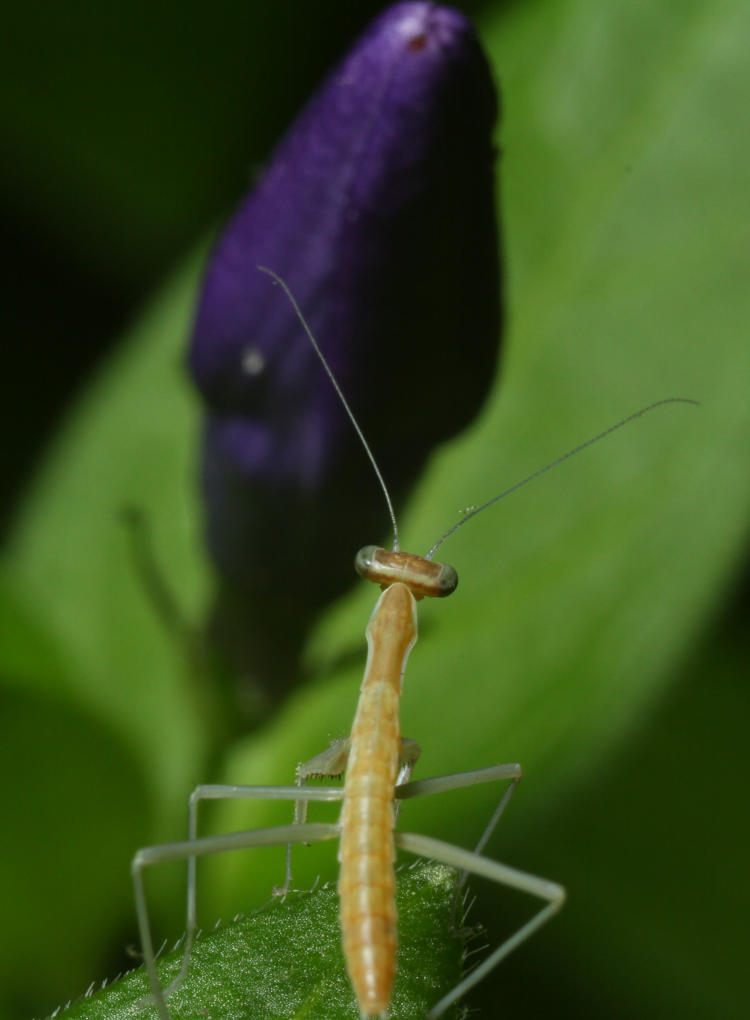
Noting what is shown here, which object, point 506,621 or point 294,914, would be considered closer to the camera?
point 294,914

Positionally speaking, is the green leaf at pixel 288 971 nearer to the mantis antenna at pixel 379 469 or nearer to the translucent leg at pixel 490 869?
the translucent leg at pixel 490 869

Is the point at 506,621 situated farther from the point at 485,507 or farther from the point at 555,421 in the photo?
the point at 555,421

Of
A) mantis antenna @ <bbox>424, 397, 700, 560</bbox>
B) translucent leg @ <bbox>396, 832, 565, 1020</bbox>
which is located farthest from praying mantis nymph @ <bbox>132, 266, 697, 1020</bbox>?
mantis antenna @ <bbox>424, 397, 700, 560</bbox>

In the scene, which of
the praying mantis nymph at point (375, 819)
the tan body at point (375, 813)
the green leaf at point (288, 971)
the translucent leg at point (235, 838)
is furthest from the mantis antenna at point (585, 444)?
the green leaf at point (288, 971)

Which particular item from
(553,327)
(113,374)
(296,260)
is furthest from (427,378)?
(113,374)

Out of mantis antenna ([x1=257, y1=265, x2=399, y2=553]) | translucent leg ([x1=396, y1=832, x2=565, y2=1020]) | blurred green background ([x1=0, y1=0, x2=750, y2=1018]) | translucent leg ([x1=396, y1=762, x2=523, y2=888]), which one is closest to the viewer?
translucent leg ([x1=396, y1=832, x2=565, y2=1020])

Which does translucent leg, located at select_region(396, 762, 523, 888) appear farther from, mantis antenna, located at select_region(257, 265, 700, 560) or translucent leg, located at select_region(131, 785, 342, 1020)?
mantis antenna, located at select_region(257, 265, 700, 560)
